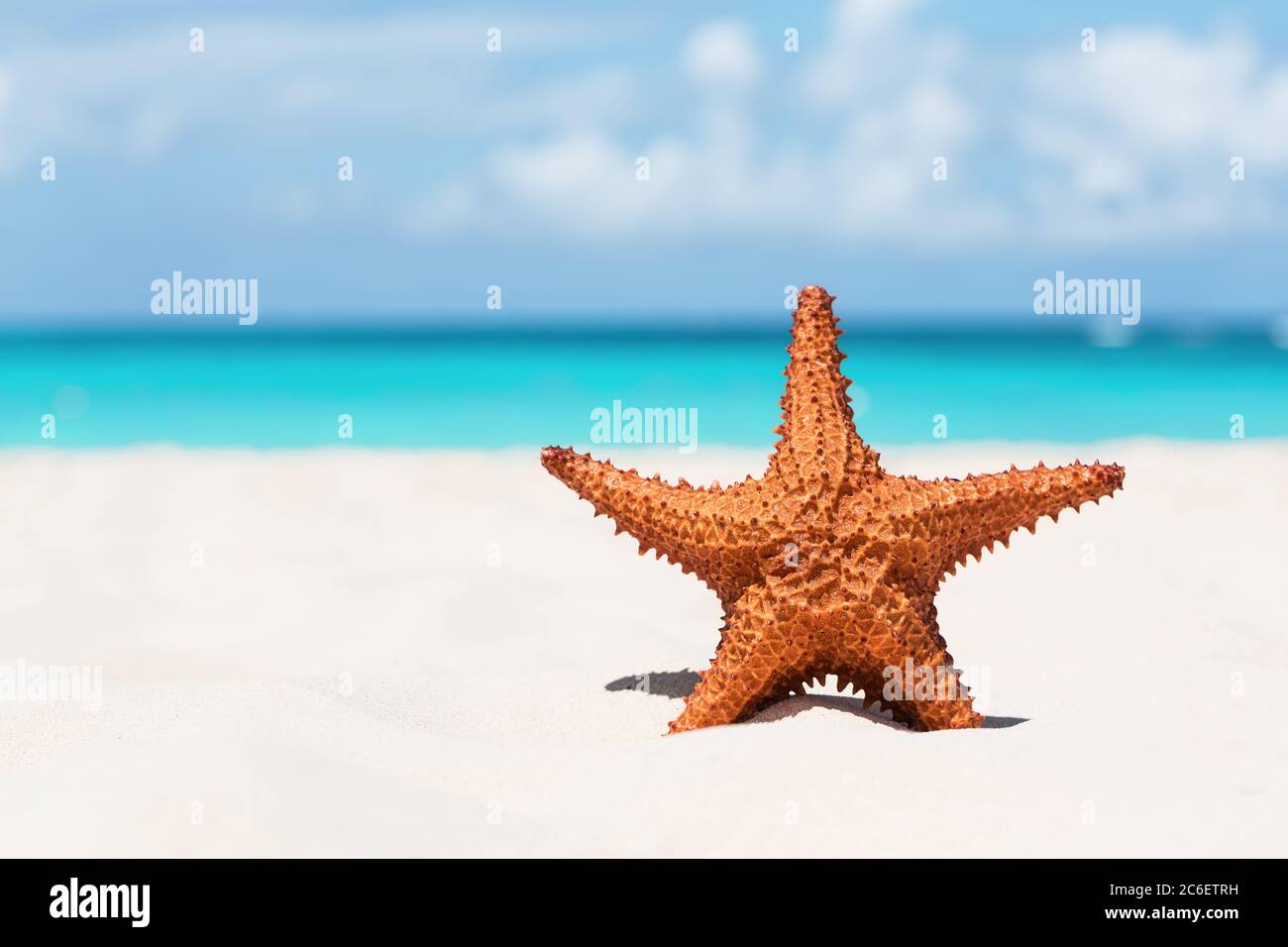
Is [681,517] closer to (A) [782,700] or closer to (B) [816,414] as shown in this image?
(B) [816,414]

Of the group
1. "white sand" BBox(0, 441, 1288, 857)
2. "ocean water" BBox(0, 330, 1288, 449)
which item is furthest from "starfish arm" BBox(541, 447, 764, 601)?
"ocean water" BBox(0, 330, 1288, 449)

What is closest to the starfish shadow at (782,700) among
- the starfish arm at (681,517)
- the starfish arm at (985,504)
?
the starfish arm at (681,517)

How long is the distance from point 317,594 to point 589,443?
1243 cm

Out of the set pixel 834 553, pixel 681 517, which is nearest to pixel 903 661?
pixel 834 553

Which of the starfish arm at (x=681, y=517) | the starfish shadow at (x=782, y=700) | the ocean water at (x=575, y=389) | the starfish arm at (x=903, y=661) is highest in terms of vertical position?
the ocean water at (x=575, y=389)

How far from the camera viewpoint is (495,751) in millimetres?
5004

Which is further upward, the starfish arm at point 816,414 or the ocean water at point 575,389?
the ocean water at point 575,389

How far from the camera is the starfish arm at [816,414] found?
17.7 ft

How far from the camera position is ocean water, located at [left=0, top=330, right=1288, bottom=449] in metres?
24.0

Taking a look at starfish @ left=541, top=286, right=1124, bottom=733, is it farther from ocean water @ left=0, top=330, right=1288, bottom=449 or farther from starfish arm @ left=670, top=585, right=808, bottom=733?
ocean water @ left=0, top=330, right=1288, bottom=449

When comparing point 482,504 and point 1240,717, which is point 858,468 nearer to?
point 1240,717

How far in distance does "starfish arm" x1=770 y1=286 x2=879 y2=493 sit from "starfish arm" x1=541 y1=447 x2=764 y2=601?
0.87 feet

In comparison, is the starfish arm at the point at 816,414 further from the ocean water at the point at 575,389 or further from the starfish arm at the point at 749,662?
the ocean water at the point at 575,389
